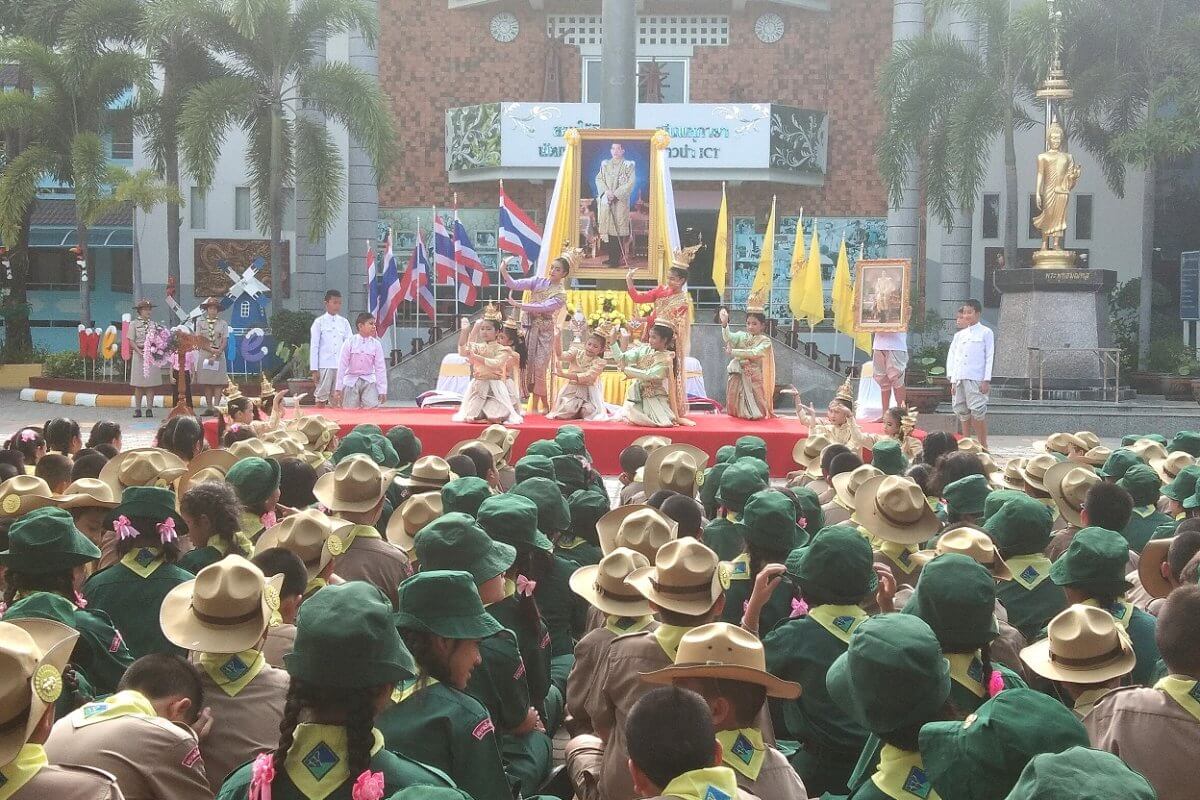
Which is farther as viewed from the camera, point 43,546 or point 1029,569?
point 1029,569

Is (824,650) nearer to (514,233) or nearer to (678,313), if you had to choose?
(678,313)

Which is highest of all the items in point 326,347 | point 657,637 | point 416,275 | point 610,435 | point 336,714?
point 416,275

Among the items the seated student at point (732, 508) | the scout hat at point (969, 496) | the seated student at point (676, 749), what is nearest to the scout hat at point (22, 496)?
the seated student at point (732, 508)

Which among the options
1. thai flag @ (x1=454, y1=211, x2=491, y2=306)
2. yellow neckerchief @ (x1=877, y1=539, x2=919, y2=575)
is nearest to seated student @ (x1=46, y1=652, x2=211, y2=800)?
yellow neckerchief @ (x1=877, y1=539, x2=919, y2=575)

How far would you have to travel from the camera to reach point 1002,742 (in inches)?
102

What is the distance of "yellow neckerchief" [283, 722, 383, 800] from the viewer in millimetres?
2732

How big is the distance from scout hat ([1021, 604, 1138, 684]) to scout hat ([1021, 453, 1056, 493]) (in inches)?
125

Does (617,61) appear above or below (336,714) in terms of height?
above

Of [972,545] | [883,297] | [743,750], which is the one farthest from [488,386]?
[743,750]

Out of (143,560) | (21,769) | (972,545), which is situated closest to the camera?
(21,769)

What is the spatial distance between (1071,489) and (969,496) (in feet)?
1.85

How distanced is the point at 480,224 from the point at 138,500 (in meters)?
26.9

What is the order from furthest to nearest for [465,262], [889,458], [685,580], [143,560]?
[465,262] → [889,458] → [143,560] → [685,580]

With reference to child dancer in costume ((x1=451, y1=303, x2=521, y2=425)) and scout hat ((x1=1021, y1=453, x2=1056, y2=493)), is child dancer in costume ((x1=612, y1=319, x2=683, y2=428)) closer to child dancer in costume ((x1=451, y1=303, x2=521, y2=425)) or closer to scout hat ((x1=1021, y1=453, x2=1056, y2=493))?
child dancer in costume ((x1=451, y1=303, x2=521, y2=425))
